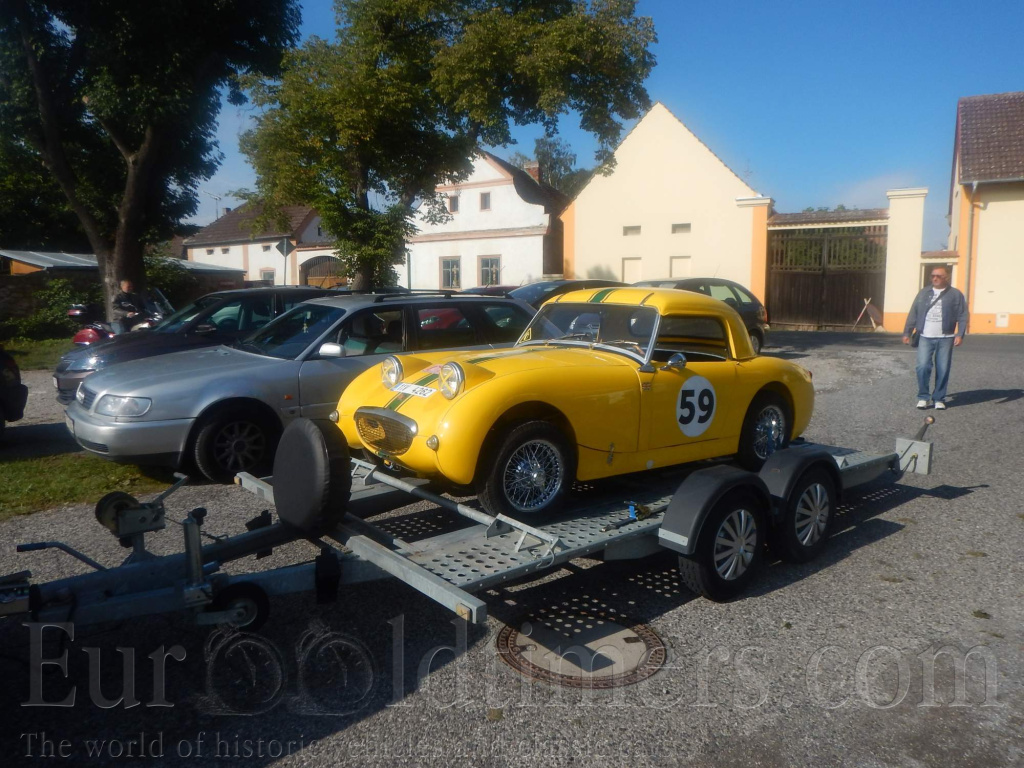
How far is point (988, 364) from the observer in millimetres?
15031

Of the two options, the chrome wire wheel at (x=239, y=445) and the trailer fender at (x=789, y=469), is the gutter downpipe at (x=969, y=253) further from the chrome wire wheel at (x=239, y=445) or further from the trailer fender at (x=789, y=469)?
the chrome wire wheel at (x=239, y=445)

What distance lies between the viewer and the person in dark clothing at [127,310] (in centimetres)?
1238

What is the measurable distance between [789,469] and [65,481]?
5826mm

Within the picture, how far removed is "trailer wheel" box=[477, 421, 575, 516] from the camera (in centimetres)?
437

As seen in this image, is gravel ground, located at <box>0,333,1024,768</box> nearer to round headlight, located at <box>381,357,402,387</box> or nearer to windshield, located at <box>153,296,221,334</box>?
round headlight, located at <box>381,357,402,387</box>

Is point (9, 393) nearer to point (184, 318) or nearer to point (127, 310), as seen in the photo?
point (184, 318)

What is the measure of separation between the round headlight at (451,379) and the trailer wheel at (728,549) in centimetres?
149

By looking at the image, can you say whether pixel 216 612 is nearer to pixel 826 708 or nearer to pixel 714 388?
pixel 826 708

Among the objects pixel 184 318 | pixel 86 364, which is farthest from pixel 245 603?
pixel 184 318

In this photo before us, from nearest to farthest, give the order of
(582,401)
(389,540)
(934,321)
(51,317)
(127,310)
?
1. (389,540)
2. (582,401)
3. (934,321)
4. (127,310)
5. (51,317)

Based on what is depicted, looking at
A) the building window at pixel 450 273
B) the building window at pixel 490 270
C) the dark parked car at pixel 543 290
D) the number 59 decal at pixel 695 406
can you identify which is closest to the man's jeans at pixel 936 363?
the number 59 decal at pixel 695 406

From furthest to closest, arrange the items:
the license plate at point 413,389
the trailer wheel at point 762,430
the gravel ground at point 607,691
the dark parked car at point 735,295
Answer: the dark parked car at point 735,295, the trailer wheel at point 762,430, the license plate at point 413,389, the gravel ground at point 607,691

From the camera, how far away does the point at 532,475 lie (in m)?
4.53

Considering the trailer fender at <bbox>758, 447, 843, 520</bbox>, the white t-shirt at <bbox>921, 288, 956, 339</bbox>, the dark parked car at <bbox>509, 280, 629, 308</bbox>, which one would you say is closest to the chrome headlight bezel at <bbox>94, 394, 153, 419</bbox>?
the trailer fender at <bbox>758, 447, 843, 520</bbox>
